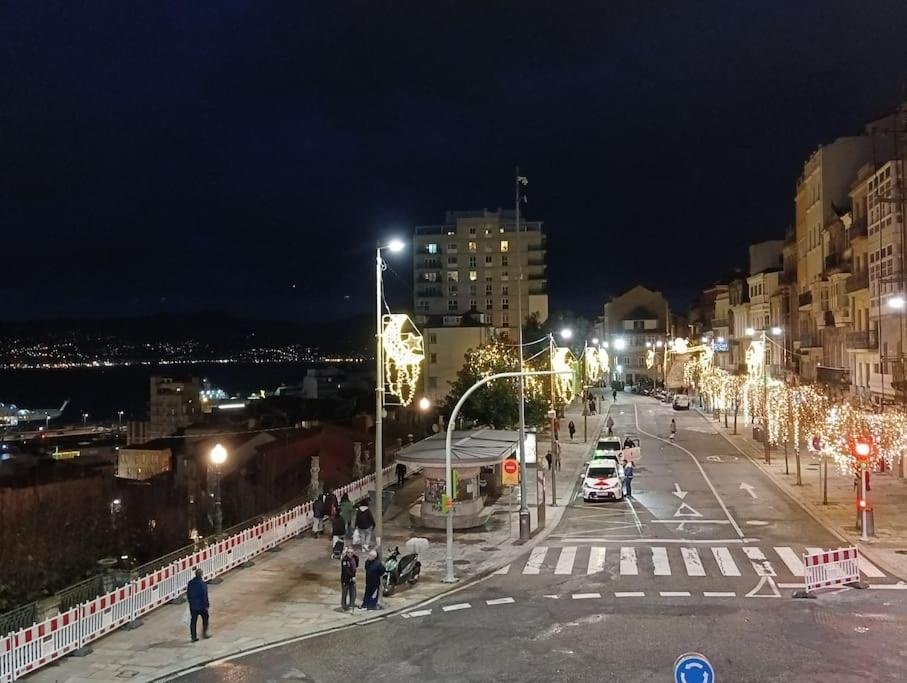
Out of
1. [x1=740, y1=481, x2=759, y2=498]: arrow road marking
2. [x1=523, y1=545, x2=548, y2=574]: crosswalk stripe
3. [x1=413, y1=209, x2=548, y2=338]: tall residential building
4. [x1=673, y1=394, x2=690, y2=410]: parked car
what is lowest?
[x1=523, y1=545, x2=548, y2=574]: crosswalk stripe

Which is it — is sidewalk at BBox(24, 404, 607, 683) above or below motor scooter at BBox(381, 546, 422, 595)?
below

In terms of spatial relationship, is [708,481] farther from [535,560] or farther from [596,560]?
[535,560]

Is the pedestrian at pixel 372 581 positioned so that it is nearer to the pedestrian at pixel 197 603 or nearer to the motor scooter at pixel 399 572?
the motor scooter at pixel 399 572

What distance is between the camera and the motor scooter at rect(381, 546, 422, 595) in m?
20.8

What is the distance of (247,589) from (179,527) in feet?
56.9

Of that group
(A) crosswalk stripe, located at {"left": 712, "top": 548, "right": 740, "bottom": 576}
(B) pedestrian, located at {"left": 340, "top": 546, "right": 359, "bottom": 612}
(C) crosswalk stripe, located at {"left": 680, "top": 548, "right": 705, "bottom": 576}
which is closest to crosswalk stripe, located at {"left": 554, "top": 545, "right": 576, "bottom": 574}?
(C) crosswalk stripe, located at {"left": 680, "top": 548, "right": 705, "bottom": 576}

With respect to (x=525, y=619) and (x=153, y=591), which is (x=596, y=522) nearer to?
(x=525, y=619)

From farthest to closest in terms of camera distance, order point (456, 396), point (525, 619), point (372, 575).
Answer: point (456, 396) < point (372, 575) < point (525, 619)

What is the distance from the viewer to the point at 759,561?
23.5 meters

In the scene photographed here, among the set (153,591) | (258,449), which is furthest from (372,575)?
(258,449)

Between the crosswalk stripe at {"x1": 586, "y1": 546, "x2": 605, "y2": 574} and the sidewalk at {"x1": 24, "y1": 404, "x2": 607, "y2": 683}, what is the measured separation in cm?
228

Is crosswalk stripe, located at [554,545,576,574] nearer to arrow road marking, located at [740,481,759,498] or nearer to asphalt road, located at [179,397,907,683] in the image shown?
asphalt road, located at [179,397,907,683]

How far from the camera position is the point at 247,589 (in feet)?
70.3

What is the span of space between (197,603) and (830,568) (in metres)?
14.9
